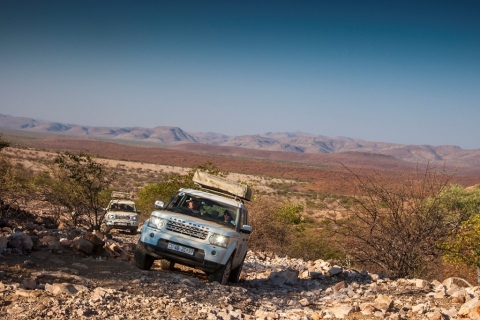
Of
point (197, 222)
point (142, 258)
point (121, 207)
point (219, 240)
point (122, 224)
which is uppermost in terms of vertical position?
point (197, 222)

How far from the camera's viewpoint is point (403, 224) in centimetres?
1156

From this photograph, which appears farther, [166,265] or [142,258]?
[166,265]

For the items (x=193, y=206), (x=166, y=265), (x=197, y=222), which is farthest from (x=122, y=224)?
(x=197, y=222)

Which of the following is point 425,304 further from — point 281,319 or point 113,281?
point 113,281

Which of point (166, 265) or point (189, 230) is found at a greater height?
point (189, 230)

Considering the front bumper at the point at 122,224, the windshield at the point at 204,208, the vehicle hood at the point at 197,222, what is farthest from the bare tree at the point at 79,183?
the vehicle hood at the point at 197,222

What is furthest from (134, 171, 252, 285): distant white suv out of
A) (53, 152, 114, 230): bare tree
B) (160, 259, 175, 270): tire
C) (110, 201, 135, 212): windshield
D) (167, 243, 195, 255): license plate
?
(110, 201, 135, 212): windshield

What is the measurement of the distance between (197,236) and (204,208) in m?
1.17

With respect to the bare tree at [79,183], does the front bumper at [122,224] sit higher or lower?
lower

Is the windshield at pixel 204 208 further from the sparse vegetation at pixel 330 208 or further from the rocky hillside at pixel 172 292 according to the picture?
the sparse vegetation at pixel 330 208

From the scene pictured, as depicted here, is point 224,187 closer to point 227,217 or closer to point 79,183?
point 227,217

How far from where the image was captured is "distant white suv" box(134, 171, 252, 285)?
8789mm

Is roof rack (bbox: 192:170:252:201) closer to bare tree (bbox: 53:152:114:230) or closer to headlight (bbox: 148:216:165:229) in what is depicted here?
headlight (bbox: 148:216:165:229)

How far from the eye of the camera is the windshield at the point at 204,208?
9.75 metres
